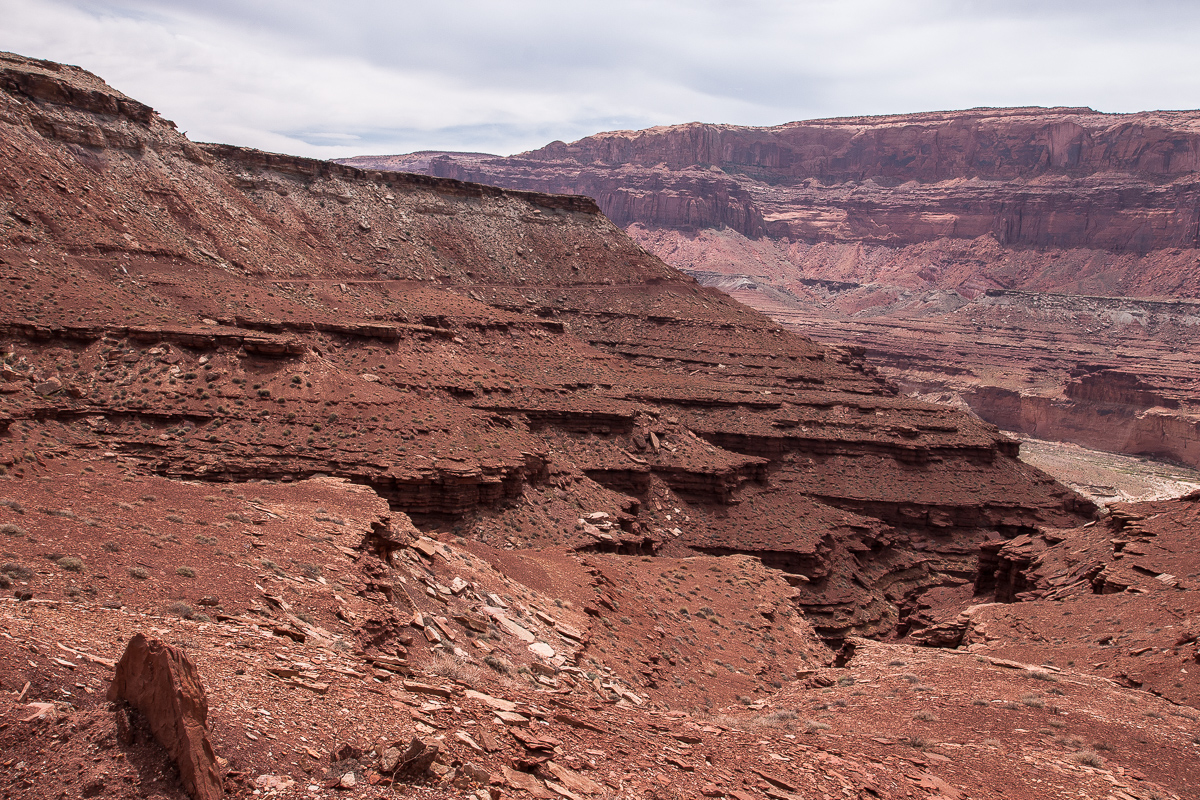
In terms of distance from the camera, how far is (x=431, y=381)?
38812 millimetres

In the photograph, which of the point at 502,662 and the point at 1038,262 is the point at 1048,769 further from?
the point at 1038,262

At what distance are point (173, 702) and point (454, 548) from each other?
14061mm

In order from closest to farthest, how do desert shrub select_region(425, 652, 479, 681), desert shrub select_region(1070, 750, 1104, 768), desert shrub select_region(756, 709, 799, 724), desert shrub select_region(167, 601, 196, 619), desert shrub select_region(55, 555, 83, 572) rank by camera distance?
desert shrub select_region(167, 601, 196, 619) → desert shrub select_region(55, 555, 83, 572) → desert shrub select_region(425, 652, 479, 681) → desert shrub select_region(1070, 750, 1104, 768) → desert shrub select_region(756, 709, 799, 724)

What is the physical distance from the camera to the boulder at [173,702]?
777 centimetres

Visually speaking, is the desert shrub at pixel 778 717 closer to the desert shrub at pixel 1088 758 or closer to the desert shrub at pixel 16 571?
the desert shrub at pixel 1088 758

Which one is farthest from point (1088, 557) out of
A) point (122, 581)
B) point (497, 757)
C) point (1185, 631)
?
point (122, 581)

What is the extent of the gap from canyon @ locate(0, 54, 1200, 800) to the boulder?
0.04m

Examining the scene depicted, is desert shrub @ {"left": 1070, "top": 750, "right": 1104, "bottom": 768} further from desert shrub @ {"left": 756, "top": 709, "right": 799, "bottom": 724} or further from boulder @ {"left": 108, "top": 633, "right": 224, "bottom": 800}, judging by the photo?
boulder @ {"left": 108, "top": 633, "right": 224, "bottom": 800}

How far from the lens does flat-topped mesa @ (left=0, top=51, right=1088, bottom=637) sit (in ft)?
96.3

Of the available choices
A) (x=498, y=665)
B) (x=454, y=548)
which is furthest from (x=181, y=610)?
(x=454, y=548)

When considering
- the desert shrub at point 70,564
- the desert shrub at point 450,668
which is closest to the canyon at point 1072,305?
the desert shrub at point 450,668

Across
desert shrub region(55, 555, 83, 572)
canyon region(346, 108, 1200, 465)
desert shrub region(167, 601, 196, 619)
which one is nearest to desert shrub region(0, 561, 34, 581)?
desert shrub region(55, 555, 83, 572)

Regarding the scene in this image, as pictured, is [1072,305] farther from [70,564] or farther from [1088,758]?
[70,564]

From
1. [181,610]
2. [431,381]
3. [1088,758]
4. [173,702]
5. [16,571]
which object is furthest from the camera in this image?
[431,381]
